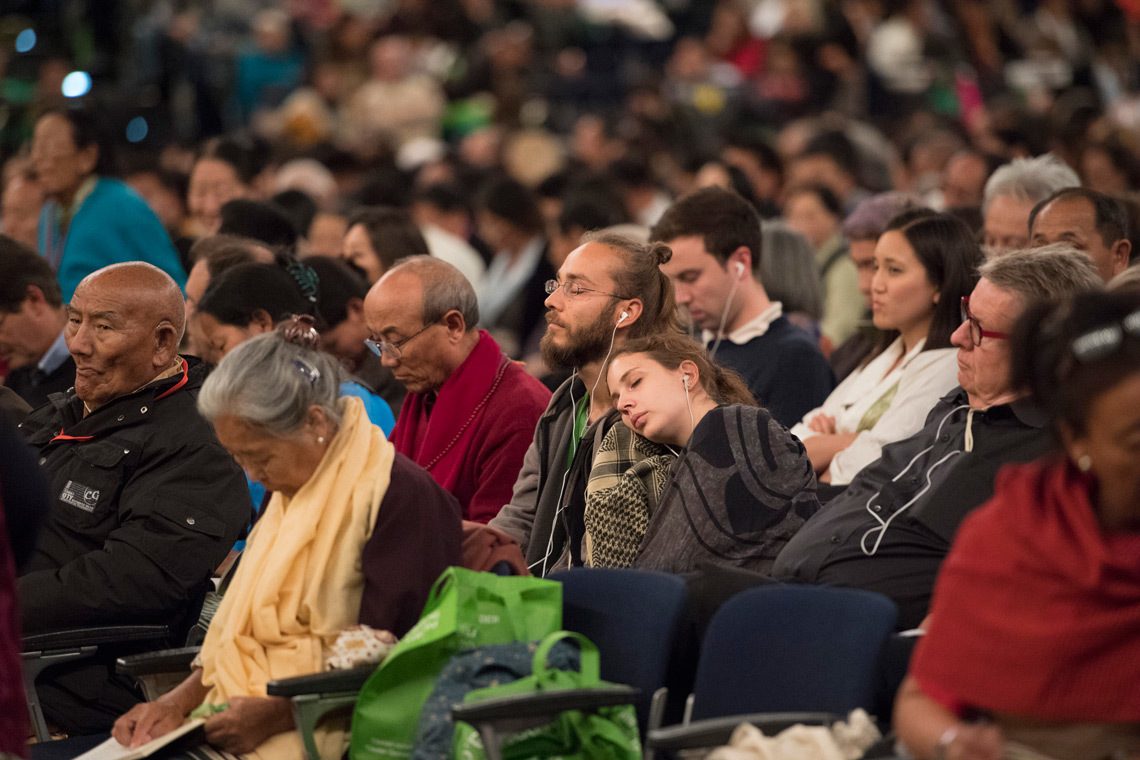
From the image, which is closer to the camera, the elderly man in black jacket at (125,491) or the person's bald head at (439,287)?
the elderly man in black jacket at (125,491)

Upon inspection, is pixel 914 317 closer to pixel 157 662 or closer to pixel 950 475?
pixel 950 475

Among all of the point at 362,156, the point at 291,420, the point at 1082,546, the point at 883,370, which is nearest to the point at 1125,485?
the point at 1082,546

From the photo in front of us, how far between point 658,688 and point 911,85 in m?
10.3

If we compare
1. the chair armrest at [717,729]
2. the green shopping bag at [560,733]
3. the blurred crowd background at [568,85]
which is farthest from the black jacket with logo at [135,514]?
the blurred crowd background at [568,85]

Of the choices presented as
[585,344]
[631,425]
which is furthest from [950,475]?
[585,344]

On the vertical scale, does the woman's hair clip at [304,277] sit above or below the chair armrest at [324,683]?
above

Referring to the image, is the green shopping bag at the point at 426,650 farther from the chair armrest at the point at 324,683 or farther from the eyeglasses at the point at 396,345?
the eyeglasses at the point at 396,345

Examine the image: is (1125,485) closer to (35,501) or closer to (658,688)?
(658,688)

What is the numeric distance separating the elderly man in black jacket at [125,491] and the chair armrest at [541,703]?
44.5 inches

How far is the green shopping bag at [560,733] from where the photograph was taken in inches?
120

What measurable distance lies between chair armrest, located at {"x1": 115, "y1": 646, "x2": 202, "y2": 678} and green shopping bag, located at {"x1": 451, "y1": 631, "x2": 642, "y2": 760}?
0.81 m

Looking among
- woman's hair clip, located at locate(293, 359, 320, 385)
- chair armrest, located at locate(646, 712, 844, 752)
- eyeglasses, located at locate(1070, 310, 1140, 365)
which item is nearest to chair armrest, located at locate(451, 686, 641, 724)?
chair armrest, located at locate(646, 712, 844, 752)

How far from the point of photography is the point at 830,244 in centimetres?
747

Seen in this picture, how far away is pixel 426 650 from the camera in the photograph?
315cm
